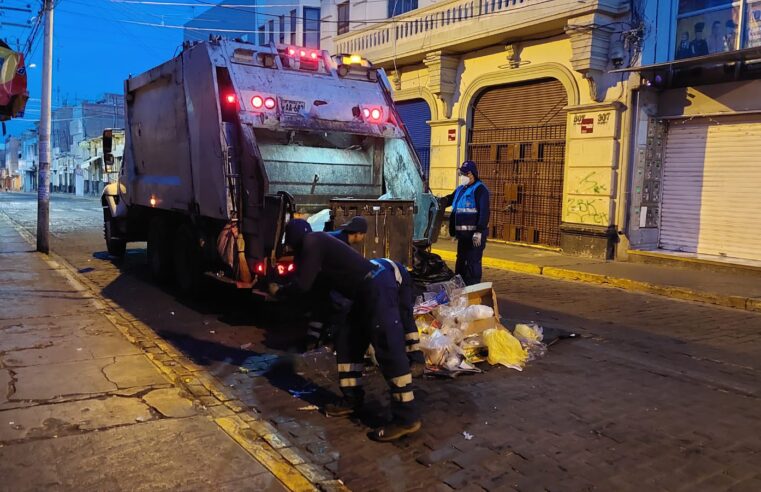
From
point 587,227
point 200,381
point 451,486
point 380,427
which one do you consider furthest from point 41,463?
point 587,227

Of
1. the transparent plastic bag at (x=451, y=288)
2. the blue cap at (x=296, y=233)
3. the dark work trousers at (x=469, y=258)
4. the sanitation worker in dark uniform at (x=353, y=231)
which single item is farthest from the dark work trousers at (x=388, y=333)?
the dark work trousers at (x=469, y=258)

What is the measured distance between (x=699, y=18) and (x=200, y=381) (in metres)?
10.8

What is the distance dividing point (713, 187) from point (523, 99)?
15.3 feet

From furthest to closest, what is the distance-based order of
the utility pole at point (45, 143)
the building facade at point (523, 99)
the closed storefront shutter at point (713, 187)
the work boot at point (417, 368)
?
the utility pole at point (45, 143)
the building facade at point (523, 99)
the closed storefront shutter at point (713, 187)
the work boot at point (417, 368)

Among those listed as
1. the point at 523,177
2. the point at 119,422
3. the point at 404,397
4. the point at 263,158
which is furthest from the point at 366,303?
the point at 523,177

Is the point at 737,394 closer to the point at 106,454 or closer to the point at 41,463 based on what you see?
the point at 106,454

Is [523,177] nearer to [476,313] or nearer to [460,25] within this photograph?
[460,25]

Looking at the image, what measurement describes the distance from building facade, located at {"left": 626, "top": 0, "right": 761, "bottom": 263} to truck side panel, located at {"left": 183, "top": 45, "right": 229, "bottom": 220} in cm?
784

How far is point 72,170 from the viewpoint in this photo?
60844 mm

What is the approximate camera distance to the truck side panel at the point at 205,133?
6.52m

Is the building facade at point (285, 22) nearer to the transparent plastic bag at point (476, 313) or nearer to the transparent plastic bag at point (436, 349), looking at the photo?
the transparent plastic bag at point (476, 313)

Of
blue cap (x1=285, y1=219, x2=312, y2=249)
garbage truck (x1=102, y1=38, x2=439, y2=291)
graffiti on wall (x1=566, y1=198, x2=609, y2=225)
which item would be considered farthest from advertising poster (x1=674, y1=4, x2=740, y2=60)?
blue cap (x1=285, y1=219, x2=312, y2=249)

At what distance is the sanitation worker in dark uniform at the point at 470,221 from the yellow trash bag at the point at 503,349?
2.03 metres

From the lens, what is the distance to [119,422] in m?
3.98
